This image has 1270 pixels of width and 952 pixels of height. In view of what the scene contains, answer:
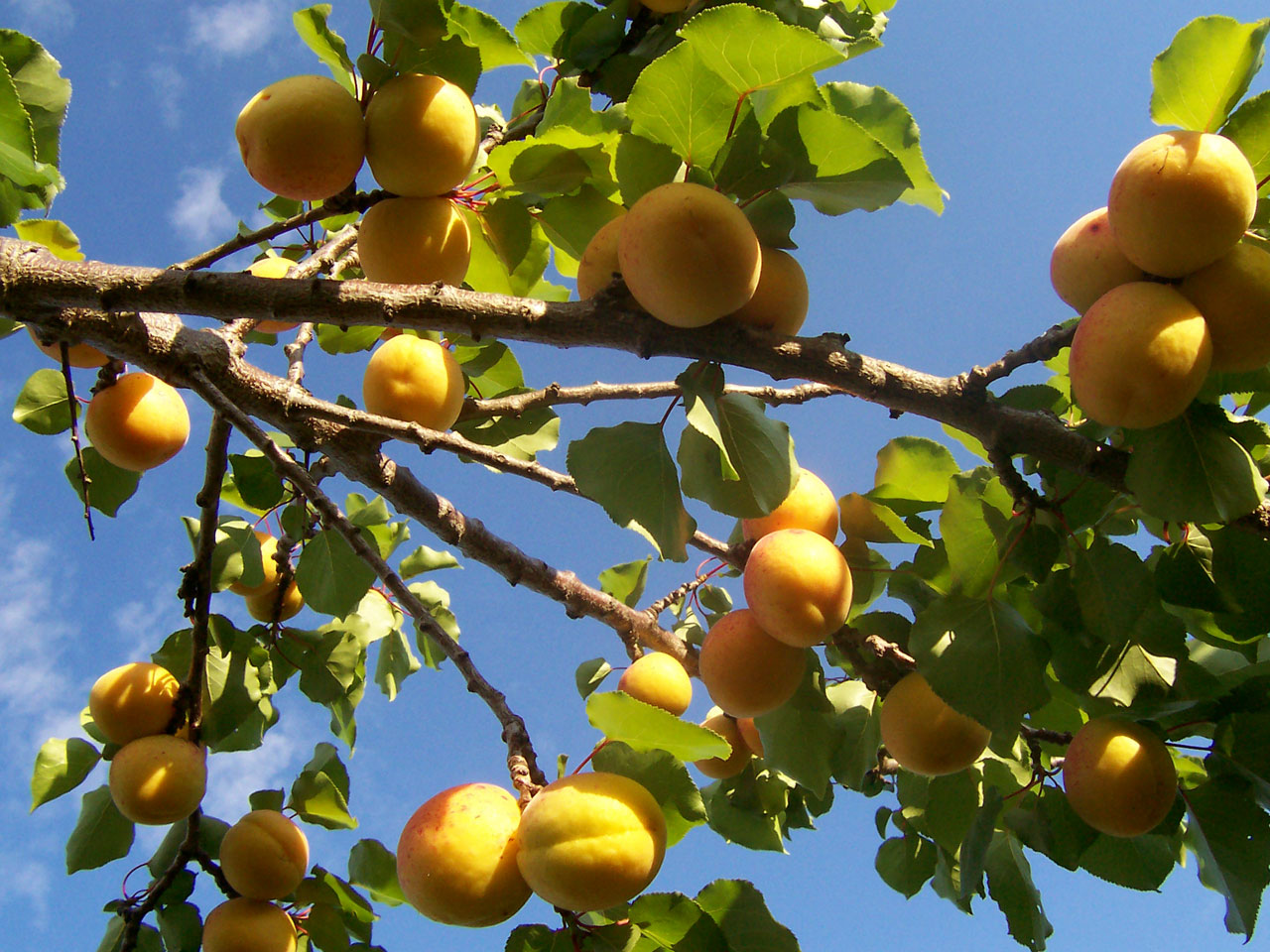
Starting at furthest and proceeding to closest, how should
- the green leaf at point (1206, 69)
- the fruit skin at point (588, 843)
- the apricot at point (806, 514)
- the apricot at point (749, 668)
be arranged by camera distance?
the apricot at point (806, 514)
the apricot at point (749, 668)
the green leaf at point (1206, 69)
the fruit skin at point (588, 843)

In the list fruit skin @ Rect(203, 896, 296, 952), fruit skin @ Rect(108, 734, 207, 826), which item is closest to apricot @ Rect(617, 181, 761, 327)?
fruit skin @ Rect(108, 734, 207, 826)

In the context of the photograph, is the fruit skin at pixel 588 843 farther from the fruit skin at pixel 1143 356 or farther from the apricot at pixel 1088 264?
the apricot at pixel 1088 264

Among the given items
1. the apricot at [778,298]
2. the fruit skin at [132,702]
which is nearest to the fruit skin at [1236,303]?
the apricot at [778,298]

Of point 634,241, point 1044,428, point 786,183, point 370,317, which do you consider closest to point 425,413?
point 370,317

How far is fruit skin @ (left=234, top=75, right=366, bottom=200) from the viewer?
1.23 metres

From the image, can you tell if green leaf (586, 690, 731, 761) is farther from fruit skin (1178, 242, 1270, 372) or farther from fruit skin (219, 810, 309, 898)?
fruit skin (219, 810, 309, 898)

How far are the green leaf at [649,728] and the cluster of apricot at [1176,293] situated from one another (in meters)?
0.68

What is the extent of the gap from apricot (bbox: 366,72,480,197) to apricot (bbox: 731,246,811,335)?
535mm

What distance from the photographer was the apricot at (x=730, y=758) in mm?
1961

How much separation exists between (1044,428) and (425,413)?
3.80ft

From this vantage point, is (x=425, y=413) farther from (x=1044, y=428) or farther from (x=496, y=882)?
(x=1044, y=428)

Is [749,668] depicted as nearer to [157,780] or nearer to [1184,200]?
[1184,200]

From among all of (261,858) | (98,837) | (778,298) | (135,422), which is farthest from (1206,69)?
(98,837)

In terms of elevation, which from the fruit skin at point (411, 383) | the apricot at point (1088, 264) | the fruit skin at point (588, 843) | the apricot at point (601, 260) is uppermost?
the fruit skin at point (411, 383)
